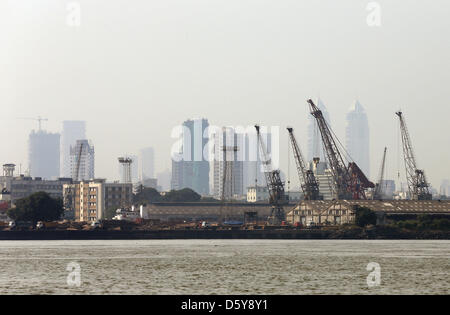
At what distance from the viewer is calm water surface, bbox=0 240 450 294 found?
89.8 m

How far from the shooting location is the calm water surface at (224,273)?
89.8 meters

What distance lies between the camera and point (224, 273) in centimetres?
10894

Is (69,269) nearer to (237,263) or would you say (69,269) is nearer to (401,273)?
(237,263)

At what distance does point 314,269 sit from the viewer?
11525 centimetres

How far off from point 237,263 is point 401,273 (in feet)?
81.9

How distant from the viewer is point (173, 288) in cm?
9062
